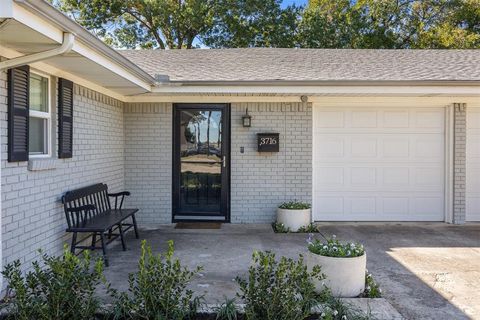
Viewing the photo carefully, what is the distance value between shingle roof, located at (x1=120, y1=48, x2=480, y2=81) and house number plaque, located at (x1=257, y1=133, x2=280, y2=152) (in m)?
1.17

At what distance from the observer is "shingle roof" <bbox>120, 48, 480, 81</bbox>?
23.9 ft

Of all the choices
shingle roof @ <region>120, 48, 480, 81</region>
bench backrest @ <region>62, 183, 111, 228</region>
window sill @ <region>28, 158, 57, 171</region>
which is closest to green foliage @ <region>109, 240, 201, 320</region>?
window sill @ <region>28, 158, 57, 171</region>

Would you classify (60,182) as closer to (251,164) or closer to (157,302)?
(157,302)

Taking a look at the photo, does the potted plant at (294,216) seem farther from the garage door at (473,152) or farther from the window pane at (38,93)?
the window pane at (38,93)

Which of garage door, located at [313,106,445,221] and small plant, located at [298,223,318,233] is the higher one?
garage door, located at [313,106,445,221]

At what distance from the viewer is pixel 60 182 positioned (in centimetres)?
528

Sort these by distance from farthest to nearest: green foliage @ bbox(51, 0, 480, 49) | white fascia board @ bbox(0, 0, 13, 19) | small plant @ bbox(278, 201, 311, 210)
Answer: green foliage @ bbox(51, 0, 480, 49) < small plant @ bbox(278, 201, 311, 210) < white fascia board @ bbox(0, 0, 13, 19)

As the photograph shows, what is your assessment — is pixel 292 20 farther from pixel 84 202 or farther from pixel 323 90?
pixel 84 202

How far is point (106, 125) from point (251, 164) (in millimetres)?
2746

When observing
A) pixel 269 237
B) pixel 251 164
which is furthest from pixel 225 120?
pixel 269 237

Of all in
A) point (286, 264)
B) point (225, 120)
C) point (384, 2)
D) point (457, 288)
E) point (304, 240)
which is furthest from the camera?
point (384, 2)

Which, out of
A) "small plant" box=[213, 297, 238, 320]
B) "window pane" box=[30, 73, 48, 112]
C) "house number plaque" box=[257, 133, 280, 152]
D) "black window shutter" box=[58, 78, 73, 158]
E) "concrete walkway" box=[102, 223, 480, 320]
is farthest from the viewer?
"house number plaque" box=[257, 133, 280, 152]

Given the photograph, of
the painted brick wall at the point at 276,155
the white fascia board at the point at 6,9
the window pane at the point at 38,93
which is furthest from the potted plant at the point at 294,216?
the white fascia board at the point at 6,9

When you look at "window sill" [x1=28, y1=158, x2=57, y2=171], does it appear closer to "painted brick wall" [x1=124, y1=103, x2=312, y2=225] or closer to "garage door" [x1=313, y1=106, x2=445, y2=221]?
"painted brick wall" [x1=124, y1=103, x2=312, y2=225]
